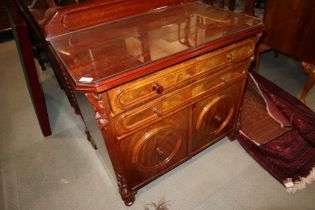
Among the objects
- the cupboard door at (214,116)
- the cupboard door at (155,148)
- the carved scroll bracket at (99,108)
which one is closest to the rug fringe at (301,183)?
the cupboard door at (214,116)

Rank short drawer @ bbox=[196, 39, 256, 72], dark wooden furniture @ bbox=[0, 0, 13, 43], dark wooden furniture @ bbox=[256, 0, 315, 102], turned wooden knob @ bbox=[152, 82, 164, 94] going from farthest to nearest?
dark wooden furniture @ bbox=[0, 0, 13, 43]
dark wooden furniture @ bbox=[256, 0, 315, 102]
short drawer @ bbox=[196, 39, 256, 72]
turned wooden knob @ bbox=[152, 82, 164, 94]

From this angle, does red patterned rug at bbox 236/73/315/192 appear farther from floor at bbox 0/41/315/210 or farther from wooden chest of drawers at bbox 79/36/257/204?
wooden chest of drawers at bbox 79/36/257/204

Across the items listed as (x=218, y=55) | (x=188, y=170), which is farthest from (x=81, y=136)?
(x=218, y=55)

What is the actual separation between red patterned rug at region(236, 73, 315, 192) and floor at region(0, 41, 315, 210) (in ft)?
0.22

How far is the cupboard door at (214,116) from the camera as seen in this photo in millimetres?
1301

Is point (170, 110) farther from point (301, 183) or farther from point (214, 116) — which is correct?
point (301, 183)

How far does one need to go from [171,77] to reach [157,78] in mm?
80

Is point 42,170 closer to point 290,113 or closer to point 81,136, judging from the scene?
point 81,136

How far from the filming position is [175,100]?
111 cm

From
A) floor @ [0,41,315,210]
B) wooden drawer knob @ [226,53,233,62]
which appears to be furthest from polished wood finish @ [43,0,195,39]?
floor @ [0,41,315,210]

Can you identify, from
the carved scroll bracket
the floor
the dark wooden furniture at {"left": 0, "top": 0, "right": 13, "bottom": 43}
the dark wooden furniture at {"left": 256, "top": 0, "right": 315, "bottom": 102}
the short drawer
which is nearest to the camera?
the carved scroll bracket

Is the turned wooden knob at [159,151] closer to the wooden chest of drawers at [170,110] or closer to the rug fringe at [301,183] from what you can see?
the wooden chest of drawers at [170,110]

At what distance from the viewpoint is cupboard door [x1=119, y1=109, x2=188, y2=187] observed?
1.12 meters

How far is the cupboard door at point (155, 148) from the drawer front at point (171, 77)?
200 millimetres
